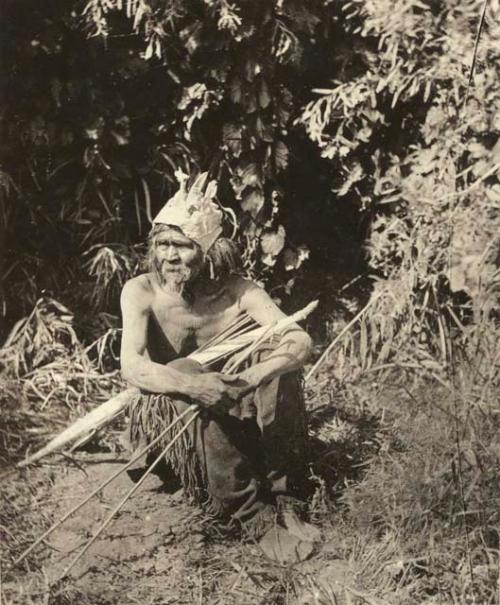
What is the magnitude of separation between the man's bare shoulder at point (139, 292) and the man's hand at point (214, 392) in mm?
391

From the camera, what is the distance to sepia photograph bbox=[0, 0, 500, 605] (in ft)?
8.40

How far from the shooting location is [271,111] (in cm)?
365

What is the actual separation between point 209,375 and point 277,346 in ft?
0.99

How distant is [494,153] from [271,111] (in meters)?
0.94

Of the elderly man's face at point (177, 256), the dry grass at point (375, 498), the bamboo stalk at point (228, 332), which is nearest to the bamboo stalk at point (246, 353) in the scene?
the bamboo stalk at point (228, 332)

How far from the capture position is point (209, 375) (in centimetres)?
252

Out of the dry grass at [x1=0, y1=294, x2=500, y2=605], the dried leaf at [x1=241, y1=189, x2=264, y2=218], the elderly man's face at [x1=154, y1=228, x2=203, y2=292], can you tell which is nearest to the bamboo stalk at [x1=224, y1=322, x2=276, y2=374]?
the elderly man's face at [x1=154, y1=228, x2=203, y2=292]

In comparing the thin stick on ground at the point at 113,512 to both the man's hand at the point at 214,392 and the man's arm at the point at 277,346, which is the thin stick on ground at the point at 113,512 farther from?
the man's arm at the point at 277,346

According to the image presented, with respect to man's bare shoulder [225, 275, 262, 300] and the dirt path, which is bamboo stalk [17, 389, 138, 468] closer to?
the dirt path

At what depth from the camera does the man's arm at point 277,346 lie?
2.62 metres

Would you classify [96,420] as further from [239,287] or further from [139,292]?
[239,287]

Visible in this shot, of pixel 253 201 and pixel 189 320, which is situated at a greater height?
pixel 253 201

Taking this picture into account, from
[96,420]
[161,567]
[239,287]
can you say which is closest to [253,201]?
[239,287]

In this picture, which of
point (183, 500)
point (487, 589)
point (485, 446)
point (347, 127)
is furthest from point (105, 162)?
point (487, 589)
